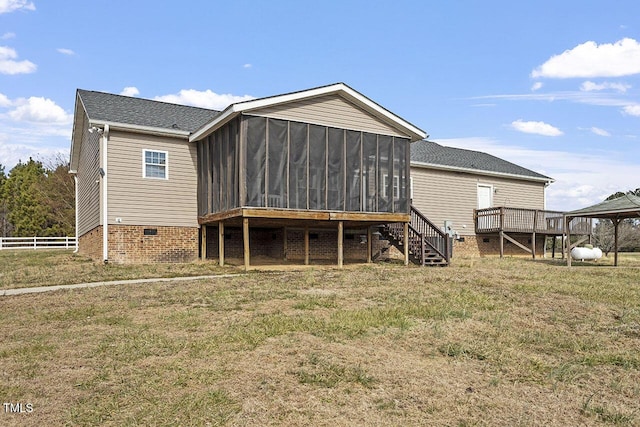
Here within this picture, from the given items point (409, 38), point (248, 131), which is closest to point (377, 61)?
point (409, 38)

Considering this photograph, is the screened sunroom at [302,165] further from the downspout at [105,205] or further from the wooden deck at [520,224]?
the wooden deck at [520,224]

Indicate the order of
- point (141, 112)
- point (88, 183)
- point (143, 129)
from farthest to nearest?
point (88, 183) < point (141, 112) < point (143, 129)

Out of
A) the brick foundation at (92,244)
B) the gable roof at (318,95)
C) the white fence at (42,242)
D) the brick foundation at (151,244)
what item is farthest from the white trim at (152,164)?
the white fence at (42,242)

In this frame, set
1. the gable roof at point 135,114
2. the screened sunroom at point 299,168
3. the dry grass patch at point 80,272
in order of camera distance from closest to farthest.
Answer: the dry grass patch at point 80,272 < the screened sunroom at point 299,168 < the gable roof at point 135,114

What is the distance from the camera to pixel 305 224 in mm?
15523

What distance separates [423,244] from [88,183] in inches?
499

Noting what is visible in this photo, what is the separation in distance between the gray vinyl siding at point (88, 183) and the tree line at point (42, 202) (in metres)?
17.4

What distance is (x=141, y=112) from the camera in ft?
56.2

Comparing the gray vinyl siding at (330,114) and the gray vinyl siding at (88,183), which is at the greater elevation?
the gray vinyl siding at (330,114)

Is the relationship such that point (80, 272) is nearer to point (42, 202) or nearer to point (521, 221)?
point (521, 221)

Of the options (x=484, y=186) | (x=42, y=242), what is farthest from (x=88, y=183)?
(x=484, y=186)

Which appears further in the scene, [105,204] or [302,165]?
[105,204]

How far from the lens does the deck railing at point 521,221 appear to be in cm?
2209

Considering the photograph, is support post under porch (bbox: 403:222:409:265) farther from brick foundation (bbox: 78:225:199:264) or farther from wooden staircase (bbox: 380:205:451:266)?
brick foundation (bbox: 78:225:199:264)
